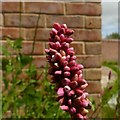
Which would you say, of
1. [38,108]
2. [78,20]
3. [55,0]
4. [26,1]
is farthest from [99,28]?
[38,108]

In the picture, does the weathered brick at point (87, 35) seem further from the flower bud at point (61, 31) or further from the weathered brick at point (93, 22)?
the flower bud at point (61, 31)

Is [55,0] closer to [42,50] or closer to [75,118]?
[42,50]

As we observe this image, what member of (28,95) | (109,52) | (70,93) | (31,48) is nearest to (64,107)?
(70,93)

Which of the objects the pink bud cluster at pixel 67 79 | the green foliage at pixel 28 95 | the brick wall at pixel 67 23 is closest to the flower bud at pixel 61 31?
the pink bud cluster at pixel 67 79

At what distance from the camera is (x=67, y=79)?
0.43 meters

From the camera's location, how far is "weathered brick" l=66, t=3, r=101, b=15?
72.0 inches

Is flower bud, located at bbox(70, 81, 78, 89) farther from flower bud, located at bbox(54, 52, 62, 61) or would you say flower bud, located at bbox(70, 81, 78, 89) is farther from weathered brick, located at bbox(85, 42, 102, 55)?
weathered brick, located at bbox(85, 42, 102, 55)

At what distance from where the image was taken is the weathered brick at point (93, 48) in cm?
185

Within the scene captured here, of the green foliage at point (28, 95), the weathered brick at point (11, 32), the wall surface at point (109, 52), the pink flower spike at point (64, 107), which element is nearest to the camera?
the pink flower spike at point (64, 107)

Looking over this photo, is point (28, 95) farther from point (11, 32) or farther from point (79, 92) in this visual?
point (79, 92)

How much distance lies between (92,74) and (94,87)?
7 centimetres

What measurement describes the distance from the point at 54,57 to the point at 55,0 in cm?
141

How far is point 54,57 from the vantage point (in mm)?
438

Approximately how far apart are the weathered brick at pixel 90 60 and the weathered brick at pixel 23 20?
0.81ft
